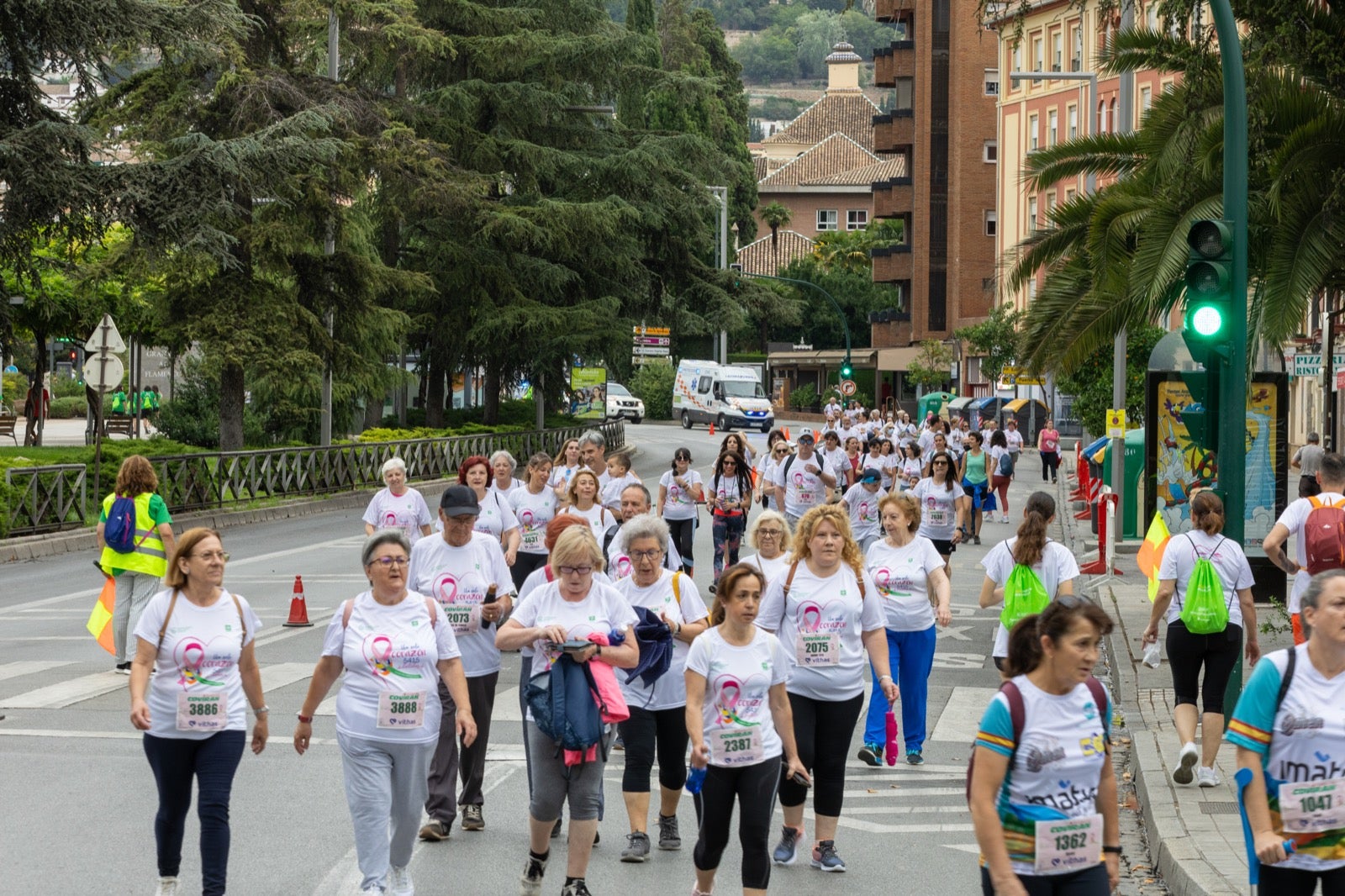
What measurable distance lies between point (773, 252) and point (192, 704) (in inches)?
4609

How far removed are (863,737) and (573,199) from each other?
37564 mm

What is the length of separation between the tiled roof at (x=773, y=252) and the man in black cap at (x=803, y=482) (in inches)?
4070

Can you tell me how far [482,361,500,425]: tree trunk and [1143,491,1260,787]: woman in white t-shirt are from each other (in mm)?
39213

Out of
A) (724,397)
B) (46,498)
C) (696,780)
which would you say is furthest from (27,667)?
(724,397)

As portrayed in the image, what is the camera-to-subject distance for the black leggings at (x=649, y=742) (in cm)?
801

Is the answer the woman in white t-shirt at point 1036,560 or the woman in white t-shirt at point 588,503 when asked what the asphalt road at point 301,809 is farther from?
the woman in white t-shirt at point 588,503

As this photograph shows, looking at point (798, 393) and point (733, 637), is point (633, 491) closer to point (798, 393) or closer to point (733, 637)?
point (733, 637)

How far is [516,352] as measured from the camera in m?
46.4

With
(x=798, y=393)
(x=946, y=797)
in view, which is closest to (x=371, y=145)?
(x=946, y=797)

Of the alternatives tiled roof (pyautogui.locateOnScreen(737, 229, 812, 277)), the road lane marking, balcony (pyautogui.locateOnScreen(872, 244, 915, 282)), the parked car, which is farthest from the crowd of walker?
tiled roof (pyautogui.locateOnScreen(737, 229, 812, 277))

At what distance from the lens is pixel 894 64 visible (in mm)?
86250

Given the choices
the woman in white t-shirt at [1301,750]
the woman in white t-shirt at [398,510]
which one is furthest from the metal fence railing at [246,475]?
the woman in white t-shirt at [1301,750]

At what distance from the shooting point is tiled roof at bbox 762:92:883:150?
15588 cm

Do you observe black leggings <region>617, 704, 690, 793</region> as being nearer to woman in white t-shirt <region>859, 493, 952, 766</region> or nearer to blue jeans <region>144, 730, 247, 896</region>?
blue jeans <region>144, 730, 247, 896</region>
